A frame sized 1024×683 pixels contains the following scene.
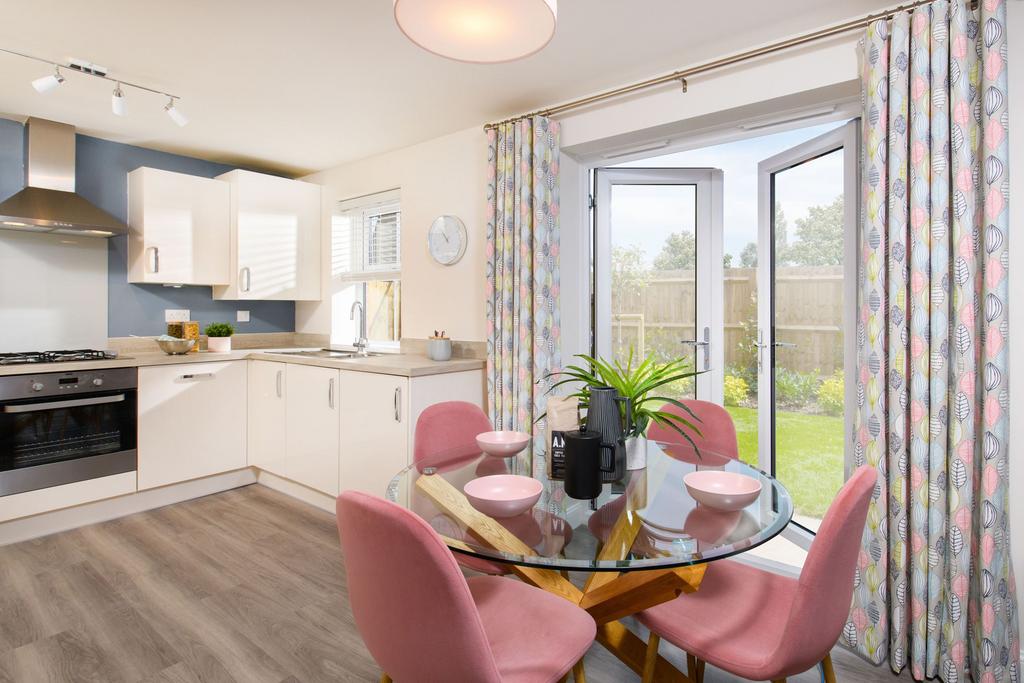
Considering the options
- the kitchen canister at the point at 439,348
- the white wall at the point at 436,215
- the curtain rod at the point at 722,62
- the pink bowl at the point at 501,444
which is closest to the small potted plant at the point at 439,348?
the kitchen canister at the point at 439,348

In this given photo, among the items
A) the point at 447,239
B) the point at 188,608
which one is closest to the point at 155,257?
the point at 447,239

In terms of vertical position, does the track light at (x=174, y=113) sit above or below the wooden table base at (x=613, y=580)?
above

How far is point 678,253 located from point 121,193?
3921mm

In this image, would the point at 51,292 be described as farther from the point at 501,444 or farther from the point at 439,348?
the point at 501,444

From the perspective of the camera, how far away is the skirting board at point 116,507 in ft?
10.2

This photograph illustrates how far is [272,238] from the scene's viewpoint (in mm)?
4281

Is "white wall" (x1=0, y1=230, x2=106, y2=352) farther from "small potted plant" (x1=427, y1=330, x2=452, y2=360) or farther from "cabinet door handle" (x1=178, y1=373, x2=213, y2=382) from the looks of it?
"small potted plant" (x1=427, y1=330, x2=452, y2=360)

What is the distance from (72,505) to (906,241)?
4360 mm

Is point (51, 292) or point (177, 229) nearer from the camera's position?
point (51, 292)

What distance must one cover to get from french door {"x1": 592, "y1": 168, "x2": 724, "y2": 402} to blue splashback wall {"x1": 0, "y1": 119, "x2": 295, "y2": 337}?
3.07 meters

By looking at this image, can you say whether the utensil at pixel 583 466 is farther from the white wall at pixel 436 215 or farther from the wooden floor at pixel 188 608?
the white wall at pixel 436 215

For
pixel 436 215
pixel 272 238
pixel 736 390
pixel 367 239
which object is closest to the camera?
pixel 436 215

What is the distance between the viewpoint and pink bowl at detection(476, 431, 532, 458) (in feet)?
6.29

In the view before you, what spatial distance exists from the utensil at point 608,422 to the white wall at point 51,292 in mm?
3755
